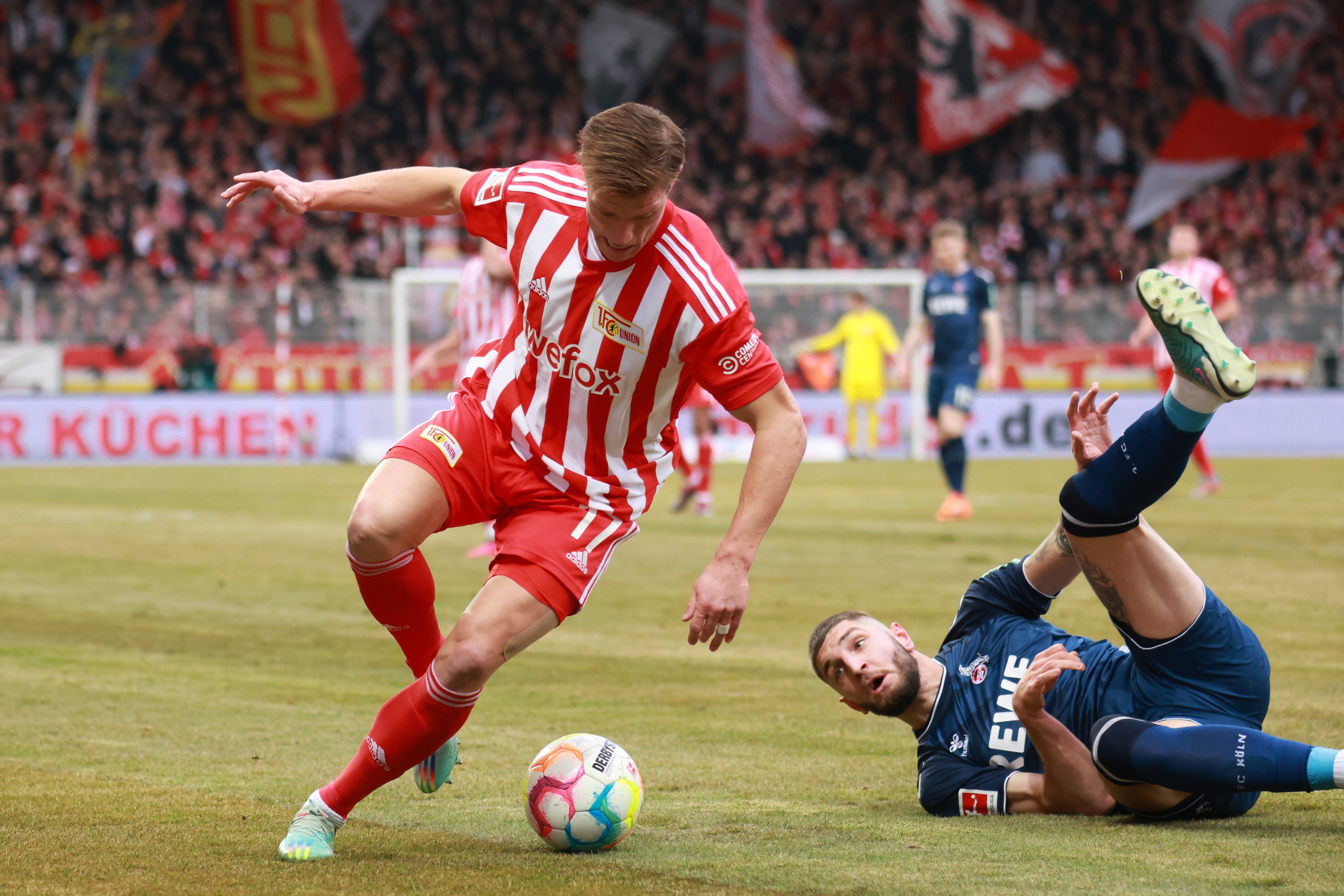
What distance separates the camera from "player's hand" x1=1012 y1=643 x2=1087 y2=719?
3.75 metres

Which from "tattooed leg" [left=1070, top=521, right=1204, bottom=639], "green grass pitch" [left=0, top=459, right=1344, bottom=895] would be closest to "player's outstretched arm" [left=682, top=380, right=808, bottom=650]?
"green grass pitch" [left=0, top=459, right=1344, bottom=895]

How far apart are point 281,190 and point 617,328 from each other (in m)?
0.91

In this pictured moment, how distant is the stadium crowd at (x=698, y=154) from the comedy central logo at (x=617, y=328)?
66.0 ft

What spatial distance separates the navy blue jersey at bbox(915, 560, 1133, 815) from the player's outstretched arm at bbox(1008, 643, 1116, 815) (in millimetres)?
50

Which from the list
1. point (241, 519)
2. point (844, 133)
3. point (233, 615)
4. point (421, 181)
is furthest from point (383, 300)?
point (421, 181)

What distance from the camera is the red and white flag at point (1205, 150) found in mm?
31250

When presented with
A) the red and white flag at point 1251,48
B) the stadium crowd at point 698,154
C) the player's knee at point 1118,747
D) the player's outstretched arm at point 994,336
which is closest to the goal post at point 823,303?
the stadium crowd at point 698,154

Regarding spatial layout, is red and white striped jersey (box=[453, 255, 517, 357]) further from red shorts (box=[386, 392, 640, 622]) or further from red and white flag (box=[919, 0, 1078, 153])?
red and white flag (box=[919, 0, 1078, 153])

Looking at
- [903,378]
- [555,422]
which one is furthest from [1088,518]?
[903,378]

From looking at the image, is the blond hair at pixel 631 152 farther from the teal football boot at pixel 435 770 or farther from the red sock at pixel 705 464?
the red sock at pixel 705 464

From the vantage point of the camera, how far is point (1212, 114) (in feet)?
104

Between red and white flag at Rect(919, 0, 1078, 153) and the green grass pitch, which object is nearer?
the green grass pitch

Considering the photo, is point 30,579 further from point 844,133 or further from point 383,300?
point 844,133

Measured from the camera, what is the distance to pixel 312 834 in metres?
3.79
